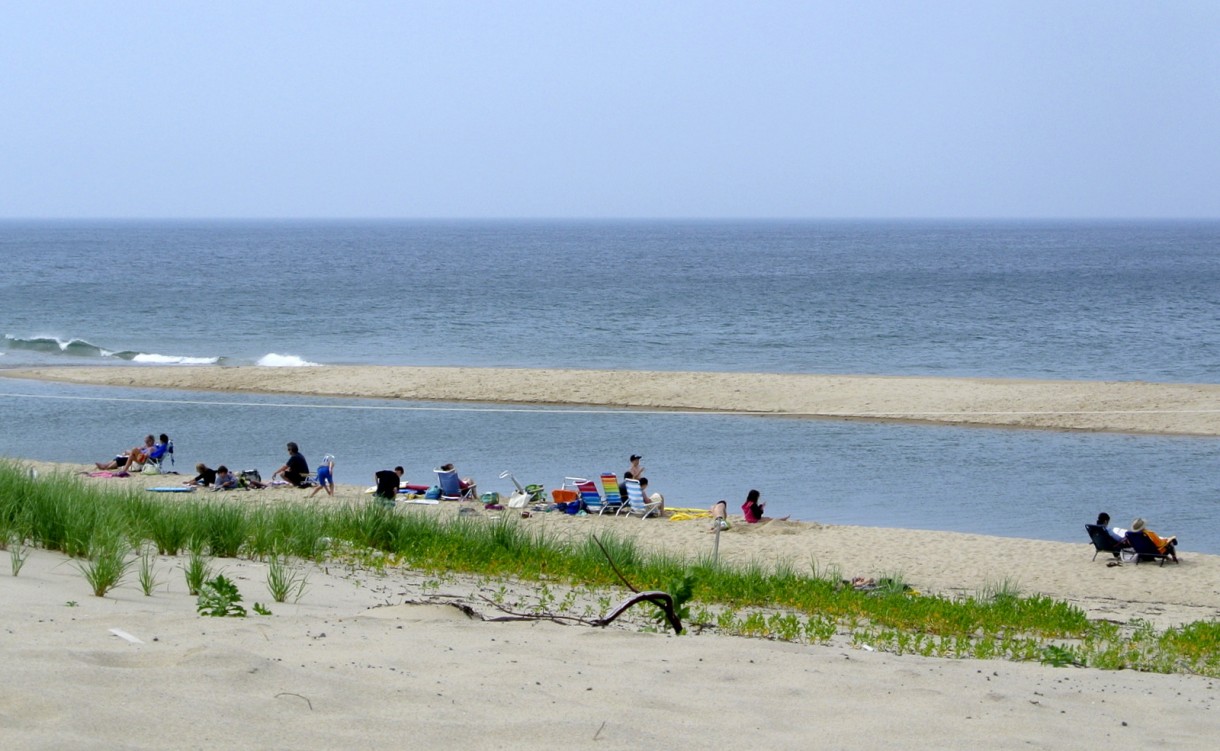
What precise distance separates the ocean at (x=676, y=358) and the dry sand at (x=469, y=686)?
12.7 metres

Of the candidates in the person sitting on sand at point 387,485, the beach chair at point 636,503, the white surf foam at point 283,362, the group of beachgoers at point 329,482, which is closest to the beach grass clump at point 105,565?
→ the person sitting on sand at point 387,485

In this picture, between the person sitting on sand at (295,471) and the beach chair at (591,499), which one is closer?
the beach chair at (591,499)

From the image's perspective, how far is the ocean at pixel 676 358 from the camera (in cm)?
2123

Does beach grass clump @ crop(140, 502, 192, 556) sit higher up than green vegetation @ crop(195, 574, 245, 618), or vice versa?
green vegetation @ crop(195, 574, 245, 618)

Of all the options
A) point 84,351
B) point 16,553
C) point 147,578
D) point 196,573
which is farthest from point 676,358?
point 147,578

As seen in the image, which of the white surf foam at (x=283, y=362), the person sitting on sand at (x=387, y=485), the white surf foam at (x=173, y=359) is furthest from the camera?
the white surf foam at (x=173, y=359)

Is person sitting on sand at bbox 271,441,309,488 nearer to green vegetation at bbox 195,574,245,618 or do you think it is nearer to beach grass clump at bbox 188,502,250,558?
beach grass clump at bbox 188,502,250,558

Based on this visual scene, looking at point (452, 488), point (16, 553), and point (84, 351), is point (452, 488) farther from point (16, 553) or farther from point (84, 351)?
point (84, 351)

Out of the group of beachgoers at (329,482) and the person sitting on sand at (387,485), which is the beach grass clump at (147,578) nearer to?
the person sitting on sand at (387,485)

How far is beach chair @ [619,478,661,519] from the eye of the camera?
1798 cm

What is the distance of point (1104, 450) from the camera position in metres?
24.5

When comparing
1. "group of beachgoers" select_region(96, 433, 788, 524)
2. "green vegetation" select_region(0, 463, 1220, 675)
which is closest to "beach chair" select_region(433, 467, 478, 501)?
"group of beachgoers" select_region(96, 433, 788, 524)

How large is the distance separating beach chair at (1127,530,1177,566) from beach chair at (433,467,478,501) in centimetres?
961

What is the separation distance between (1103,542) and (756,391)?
17253 mm
